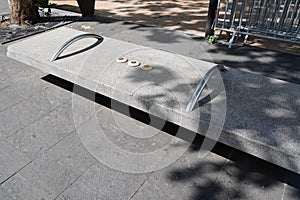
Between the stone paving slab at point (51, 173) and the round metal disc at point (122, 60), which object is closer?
the stone paving slab at point (51, 173)

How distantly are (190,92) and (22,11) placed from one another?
5.49m

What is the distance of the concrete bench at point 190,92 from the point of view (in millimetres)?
2211

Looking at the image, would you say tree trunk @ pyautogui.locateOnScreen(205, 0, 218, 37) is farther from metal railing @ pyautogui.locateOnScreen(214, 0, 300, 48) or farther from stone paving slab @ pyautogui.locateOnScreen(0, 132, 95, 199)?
stone paving slab @ pyautogui.locateOnScreen(0, 132, 95, 199)

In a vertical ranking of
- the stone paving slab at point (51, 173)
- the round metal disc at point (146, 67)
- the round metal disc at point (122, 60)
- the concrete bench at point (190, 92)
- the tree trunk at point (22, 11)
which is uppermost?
the tree trunk at point (22, 11)

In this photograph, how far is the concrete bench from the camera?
7.25ft

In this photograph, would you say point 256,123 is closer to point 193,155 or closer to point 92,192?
point 193,155

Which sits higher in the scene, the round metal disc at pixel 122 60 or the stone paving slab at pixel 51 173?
the round metal disc at pixel 122 60

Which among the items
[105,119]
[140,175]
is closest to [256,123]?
[140,175]

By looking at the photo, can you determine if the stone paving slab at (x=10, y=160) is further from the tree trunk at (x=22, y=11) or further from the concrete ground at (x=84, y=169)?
the tree trunk at (x=22, y=11)

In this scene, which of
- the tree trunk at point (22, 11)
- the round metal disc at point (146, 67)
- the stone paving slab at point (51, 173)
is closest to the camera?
the stone paving slab at point (51, 173)

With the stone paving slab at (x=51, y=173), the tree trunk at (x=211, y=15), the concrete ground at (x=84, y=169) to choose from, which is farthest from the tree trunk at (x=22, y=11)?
the stone paving slab at (x=51, y=173)

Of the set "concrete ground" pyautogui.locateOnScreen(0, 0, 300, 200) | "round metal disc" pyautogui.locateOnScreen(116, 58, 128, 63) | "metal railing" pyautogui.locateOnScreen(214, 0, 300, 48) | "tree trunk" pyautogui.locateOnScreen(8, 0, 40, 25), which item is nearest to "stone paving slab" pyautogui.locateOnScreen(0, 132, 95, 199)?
"concrete ground" pyautogui.locateOnScreen(0, 0, 300, 200)

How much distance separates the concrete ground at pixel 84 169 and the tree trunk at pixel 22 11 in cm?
324

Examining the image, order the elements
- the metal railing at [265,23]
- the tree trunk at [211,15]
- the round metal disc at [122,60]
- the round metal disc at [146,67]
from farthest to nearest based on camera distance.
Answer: the tree trunk at [211,15]
the metal railing at [265,23]
the round metal disc at [122,60]
the round metal disc at [146,67]
